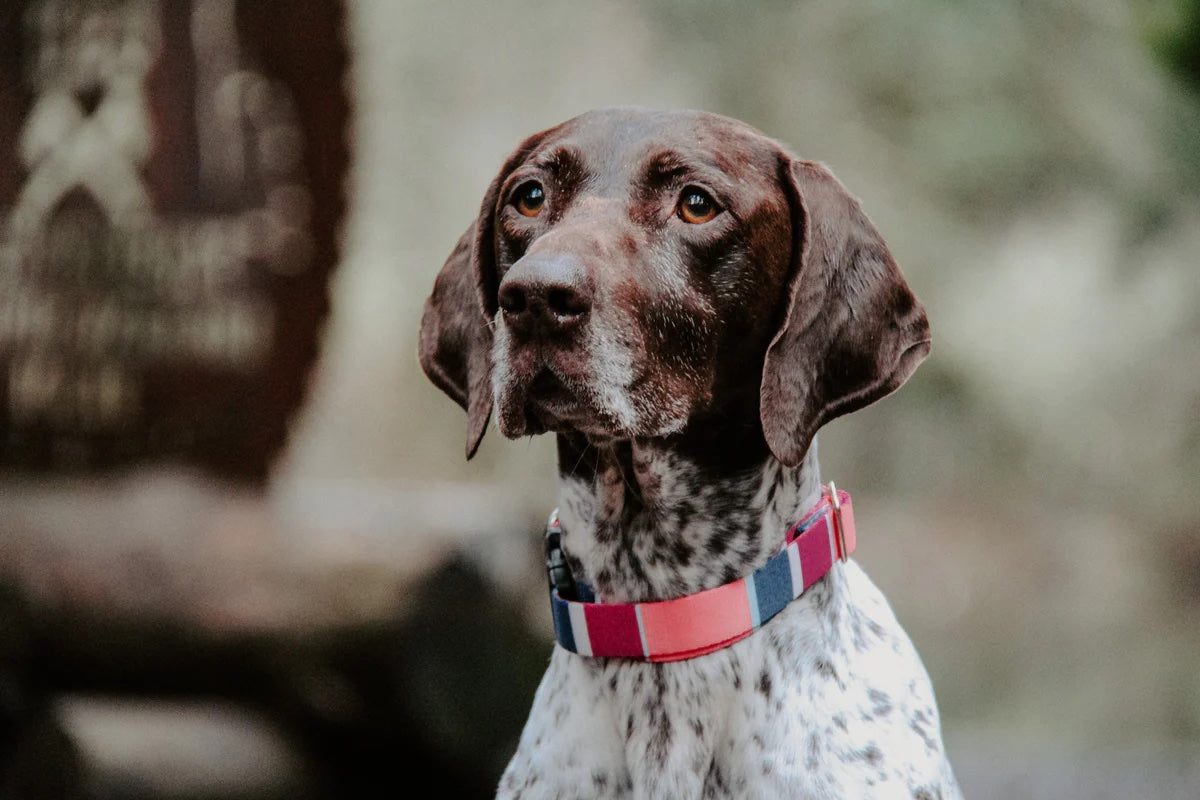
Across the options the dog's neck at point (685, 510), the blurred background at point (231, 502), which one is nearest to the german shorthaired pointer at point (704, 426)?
the dog's neck at point (685, 510)

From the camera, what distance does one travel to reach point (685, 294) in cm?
237

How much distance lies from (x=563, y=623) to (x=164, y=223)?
277 centimetres

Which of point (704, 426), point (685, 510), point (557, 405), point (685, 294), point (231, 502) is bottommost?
point (231, 502)

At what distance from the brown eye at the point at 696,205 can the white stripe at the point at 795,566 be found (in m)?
0.59

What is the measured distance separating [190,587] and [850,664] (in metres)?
2.68

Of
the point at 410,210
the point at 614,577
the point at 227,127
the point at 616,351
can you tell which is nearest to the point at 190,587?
the point at 227,127

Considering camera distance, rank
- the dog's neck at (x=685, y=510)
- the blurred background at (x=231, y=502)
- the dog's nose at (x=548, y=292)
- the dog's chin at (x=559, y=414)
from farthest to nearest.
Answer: the blurred background at (x=231, y=502) → the dog's neck at (x=685, y=510) → the dog's chin at (x=559, y=414) → the dog's nose at (x=548, y=292)

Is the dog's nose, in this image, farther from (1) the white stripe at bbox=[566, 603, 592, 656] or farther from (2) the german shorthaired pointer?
(1) the white stripe at bbox=[566, 603, 592, 656]

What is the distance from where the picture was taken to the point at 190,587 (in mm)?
4449

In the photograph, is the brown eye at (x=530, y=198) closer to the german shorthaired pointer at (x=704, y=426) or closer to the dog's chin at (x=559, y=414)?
the german shorthaired pointer at (x=704, y=426)

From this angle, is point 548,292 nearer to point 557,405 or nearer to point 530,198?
point 557,405

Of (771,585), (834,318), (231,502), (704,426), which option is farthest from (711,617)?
(231,502)

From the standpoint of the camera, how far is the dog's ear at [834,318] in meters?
2.43

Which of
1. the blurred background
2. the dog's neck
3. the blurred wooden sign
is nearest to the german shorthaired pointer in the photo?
the dog's neck
